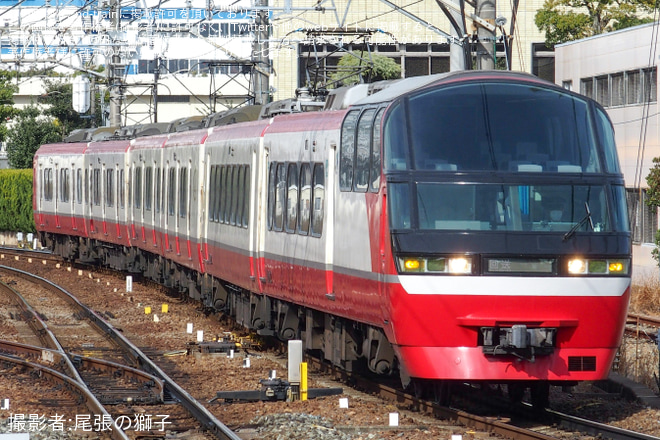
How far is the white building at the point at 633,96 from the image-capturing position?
90.4ft

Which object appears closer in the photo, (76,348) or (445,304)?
(445,304)

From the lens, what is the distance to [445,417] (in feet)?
35.0

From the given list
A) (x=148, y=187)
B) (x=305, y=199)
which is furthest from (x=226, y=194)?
(x=148, y=187)

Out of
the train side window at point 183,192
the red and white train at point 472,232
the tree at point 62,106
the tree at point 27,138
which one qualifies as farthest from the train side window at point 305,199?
the tree at point 62,106

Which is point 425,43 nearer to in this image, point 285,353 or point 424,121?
point 285,353

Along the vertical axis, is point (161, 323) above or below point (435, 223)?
below

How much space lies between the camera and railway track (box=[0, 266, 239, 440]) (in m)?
11.1

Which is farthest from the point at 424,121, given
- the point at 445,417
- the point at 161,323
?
the point at 161,323

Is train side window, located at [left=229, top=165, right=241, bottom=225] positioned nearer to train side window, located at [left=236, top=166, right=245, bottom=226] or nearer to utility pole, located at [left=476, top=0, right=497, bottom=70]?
train side window, located at [left=236, top=166, right=245, bottom=226]

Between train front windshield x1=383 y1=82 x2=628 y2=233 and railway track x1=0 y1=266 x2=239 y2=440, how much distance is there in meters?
2.46

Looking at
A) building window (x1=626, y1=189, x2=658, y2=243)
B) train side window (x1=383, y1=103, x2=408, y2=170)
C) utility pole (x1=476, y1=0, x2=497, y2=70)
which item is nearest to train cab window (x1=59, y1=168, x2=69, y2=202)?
building window (x1=626, y1=189, x2=658, y2=243)

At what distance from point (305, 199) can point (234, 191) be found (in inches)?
153

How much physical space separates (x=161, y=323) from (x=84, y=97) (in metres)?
Result: 38.1

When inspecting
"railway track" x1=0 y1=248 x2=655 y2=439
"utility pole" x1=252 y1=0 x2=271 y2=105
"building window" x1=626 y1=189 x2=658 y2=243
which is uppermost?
"utility pole" x1=252 y1=0 x2=271 y2=105
